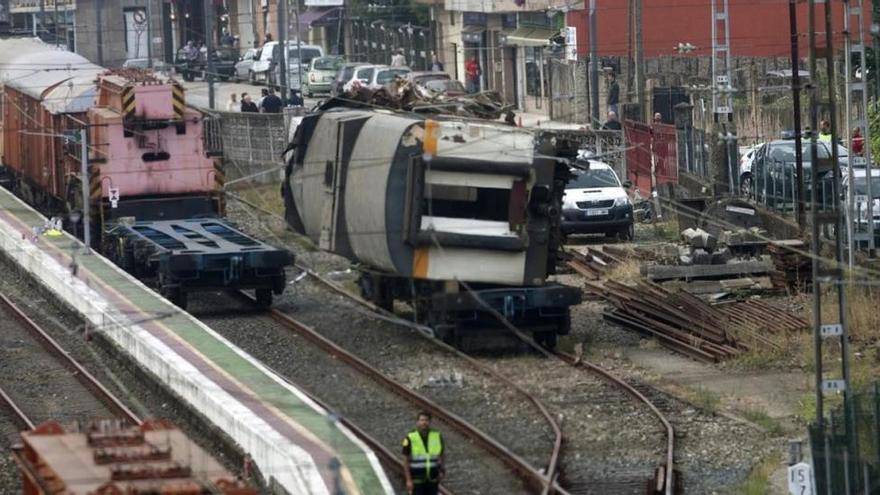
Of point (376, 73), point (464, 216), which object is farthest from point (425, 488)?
point (376, 73)

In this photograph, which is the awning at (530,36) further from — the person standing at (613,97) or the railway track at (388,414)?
the railway track at (388,414)

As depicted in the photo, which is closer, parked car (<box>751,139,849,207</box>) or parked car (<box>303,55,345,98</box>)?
parked car (<box>751,139,849,207</box>)

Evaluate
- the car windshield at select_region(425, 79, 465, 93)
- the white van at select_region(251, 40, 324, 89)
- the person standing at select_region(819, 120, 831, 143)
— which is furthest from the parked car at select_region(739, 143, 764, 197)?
the white van at select_region(251, 40, 324, 89)

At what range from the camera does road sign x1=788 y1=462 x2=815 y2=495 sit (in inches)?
613

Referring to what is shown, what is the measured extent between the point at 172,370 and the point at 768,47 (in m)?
36.0

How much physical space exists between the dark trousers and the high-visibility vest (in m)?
0.04

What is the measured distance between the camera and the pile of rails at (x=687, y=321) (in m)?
23.6

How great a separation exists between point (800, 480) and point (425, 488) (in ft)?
9.87

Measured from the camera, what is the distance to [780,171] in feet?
110

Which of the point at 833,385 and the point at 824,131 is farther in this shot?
the point at 824,131

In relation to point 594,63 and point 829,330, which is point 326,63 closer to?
point 594,63

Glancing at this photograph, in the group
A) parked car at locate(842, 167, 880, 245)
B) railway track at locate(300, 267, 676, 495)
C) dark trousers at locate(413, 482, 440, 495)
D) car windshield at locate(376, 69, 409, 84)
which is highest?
car windshield at locate(376, 69, 409, 84)

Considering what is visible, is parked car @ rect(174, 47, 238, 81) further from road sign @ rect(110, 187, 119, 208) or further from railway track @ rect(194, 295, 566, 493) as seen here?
railway track @ rect(194, 295, 566, 493)

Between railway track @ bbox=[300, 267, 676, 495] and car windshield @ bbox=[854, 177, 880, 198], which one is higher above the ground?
car windshield @ bbox=[854, 177, 880, 198]
